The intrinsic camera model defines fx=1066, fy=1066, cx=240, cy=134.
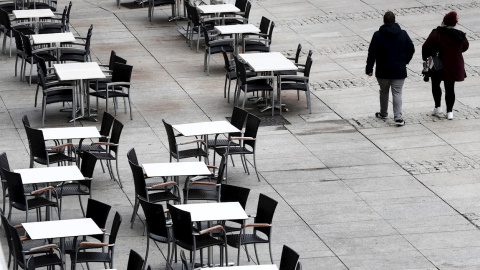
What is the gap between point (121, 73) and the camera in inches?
713

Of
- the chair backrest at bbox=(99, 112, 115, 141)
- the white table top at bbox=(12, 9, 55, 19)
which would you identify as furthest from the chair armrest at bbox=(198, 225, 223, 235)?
the white table top at bbox=(12, 9, 55, 19)

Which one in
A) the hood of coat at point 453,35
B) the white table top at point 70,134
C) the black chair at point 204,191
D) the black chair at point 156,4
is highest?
the hood of coat at point 453,35

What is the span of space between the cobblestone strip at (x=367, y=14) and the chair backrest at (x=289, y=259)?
14.5 m

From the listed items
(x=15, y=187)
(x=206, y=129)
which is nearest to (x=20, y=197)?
(x=15, y=187)

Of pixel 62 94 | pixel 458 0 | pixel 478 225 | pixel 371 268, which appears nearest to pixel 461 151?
pixel 478 225

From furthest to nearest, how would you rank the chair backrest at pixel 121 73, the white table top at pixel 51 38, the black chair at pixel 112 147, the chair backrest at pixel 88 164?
the white table top at pixel 51 38
the chair backrest at pixel 121 73
the black chair at pixel 112 147
the chair backrest at pixel 88 164

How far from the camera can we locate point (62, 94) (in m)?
18.0

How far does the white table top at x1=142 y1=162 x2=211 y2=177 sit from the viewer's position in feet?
42.9

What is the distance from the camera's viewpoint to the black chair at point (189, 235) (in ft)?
37.4

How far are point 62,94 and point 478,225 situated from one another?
7.81 m

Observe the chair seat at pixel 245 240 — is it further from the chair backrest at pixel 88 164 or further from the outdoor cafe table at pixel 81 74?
the outdoor cafe table at pixel 81 74

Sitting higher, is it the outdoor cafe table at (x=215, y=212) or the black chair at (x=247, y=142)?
the outdoor cafe table at (x=215, y=212)

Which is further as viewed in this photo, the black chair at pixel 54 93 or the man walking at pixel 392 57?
the black chair at pixel 54 93

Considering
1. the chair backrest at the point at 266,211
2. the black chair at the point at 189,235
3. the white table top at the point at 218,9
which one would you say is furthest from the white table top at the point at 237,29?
the black chair at the point at 189,235
